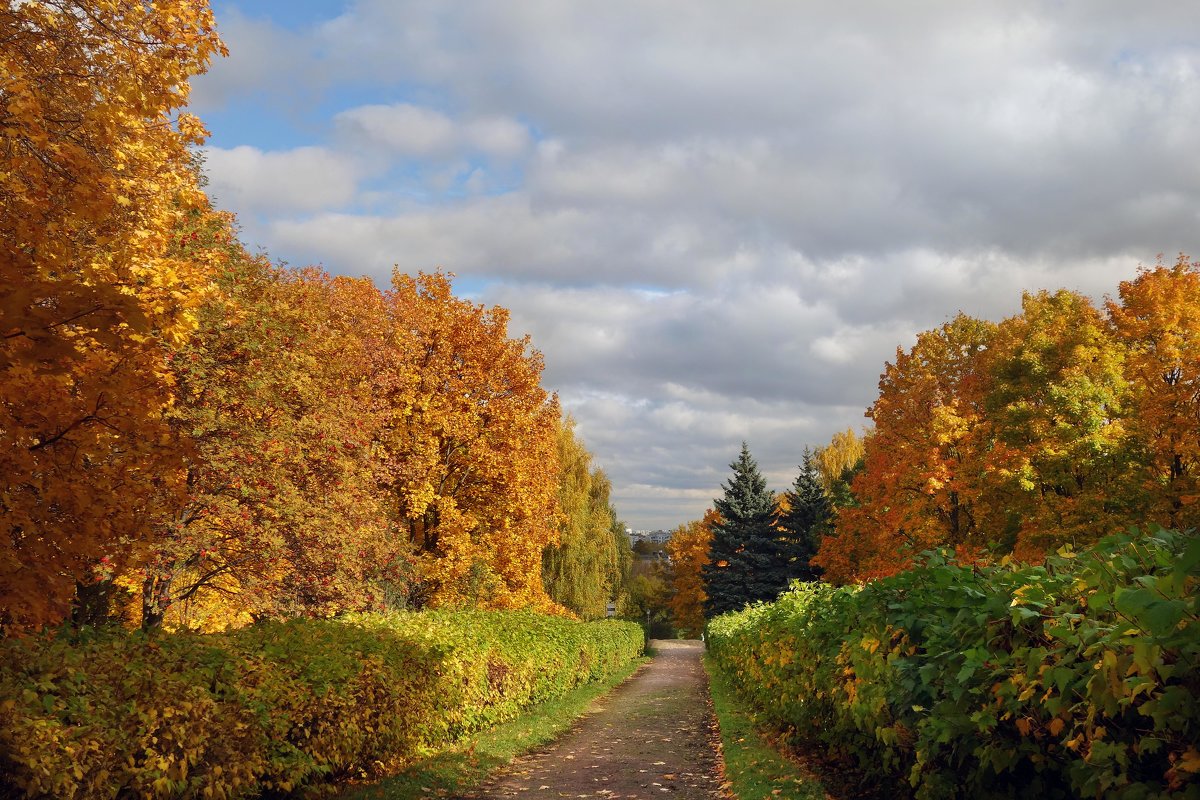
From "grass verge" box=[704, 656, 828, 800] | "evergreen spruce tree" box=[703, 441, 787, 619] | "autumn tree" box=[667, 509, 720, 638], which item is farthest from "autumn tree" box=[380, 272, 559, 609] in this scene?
"autumn tree" box=[667, 509, 720, 638]

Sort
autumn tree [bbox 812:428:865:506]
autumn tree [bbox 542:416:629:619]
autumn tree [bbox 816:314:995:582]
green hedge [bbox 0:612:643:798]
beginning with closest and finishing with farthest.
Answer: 1. green hedge [bbox 0:612:643:798]
2. autumn tree [bbox 816:314:995:582]
3. autumn tree [bbox 542:416:629:619]
4. autumn tree [bbox 812:428:865:506]

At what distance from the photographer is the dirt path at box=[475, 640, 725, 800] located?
31.1 ft

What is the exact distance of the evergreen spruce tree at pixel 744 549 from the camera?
177 ft

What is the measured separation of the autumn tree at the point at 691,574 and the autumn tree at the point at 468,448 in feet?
134

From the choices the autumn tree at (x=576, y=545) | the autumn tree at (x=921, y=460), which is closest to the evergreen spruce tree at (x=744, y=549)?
the autumn tree at (x=576, y=545)

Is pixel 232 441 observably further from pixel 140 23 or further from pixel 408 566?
pixel 408 566

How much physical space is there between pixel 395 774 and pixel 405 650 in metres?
1.53

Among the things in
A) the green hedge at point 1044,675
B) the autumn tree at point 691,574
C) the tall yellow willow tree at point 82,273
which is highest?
the tall yellow willow tree at point 82,273

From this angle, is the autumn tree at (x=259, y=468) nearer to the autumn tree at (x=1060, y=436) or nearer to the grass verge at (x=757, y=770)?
the grass verge at (x=757, y=770)

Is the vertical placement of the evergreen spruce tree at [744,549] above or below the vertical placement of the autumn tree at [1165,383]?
below

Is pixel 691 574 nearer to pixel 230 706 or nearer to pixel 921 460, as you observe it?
pixel 921 460

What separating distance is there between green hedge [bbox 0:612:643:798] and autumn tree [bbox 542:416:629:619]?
1072 inches

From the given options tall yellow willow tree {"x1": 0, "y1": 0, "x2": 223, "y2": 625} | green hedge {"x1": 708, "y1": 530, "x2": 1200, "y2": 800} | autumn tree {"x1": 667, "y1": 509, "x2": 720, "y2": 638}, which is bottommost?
autumn tree {"x1": 667, "y1": 509, "x2": 720, "y2": 638}

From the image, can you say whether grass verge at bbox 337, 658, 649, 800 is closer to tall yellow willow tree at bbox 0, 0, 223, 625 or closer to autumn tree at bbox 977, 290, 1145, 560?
tall yellow willow tree at bbox 0, 0, 223, 625
